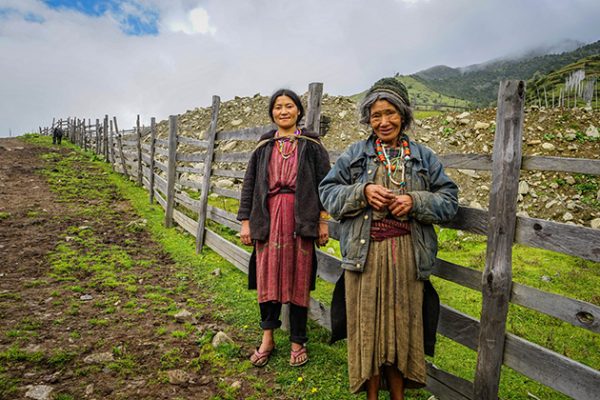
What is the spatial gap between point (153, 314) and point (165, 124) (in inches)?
754

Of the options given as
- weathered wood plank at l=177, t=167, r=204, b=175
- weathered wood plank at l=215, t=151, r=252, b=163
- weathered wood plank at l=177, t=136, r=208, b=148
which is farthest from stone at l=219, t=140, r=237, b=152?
weathered wood plank at l=215, t=151, r=252, b=163

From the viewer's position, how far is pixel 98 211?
923 cm

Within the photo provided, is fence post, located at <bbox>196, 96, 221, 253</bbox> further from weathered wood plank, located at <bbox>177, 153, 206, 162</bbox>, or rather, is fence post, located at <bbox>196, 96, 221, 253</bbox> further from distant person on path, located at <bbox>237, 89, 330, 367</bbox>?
distant person on path, located at <bbox>237, 89, 330, 367</bbox>

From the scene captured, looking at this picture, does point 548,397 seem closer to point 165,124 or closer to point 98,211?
point 98,211

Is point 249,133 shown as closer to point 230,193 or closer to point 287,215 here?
point 230,193

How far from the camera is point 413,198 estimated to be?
84.4 inches

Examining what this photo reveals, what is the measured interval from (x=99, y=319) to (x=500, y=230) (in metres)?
3.81

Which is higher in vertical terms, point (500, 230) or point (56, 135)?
point (56, 135)

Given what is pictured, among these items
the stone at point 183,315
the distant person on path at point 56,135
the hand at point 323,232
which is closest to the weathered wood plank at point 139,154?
the stone at point 183,315

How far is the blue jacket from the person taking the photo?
2.16 m

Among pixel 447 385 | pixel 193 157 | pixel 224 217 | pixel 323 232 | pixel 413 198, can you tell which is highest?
pixel 193 157

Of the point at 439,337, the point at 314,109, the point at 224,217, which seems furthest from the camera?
the point at 224,217

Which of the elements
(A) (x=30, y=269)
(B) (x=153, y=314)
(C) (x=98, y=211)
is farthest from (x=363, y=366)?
(C) (x=98, y=211)

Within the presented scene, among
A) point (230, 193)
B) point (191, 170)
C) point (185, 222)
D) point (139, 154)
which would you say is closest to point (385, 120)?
point (230, 193)
